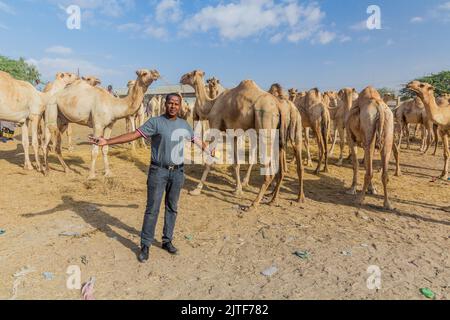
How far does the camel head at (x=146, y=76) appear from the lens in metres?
8.33

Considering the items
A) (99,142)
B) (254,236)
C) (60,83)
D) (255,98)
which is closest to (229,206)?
(254,236)

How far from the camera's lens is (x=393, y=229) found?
17.4 ft

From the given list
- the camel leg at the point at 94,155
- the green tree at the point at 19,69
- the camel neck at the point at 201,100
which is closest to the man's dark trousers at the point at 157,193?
the camel leg at the point at 94,155

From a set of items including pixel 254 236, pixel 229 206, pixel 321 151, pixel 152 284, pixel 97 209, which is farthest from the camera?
pixel 321 151

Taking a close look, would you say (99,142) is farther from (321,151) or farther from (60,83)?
(60,83)

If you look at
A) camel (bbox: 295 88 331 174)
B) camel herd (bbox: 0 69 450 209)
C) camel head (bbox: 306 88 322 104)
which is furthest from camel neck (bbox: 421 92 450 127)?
camel head (bbox: 306 88 322 104)

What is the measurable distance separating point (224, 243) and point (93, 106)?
558cm

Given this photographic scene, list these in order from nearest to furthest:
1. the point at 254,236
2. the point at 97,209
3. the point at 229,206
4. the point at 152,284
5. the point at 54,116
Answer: the point at 152,284 < the point at 254,236 < the point at 97,209 < the point at 229,206 < the point at 54,116

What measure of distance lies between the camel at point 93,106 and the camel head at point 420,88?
6.55m

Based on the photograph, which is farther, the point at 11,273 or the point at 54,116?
the point at 54,116

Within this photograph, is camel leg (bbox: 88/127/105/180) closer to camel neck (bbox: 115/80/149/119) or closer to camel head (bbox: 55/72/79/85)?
camel neck (bbox: 115/80/149/119)

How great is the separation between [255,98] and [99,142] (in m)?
3.91

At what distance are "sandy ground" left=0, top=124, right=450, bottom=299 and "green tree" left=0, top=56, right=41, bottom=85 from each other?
32545 mm
